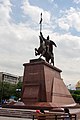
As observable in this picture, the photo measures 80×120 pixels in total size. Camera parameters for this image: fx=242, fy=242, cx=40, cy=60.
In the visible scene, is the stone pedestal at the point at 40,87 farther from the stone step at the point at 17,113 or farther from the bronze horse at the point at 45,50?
the stone step at the point at 17,113

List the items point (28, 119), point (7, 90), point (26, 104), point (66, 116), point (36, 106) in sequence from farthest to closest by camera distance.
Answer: point (7, 90)
point (26, 104)
point (36, 106)
point (28, 119)
point (66, 116)

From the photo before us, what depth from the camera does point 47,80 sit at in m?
19.4

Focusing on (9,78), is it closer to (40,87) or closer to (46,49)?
(46,49)

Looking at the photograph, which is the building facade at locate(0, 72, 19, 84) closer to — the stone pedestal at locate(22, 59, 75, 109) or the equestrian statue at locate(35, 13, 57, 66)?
the equestrian statue at locate(35, 13, 57, 66)

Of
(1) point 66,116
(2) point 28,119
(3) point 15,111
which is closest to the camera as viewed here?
(1) point 66,116

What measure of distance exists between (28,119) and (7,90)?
43993 millimetres

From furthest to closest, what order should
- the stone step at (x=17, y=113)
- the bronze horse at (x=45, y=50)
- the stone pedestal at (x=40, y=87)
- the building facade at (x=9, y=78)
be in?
the building facade at (x=9, y=78)
the bronze horse at (x=45, y=50)
the stone pedestal at (x=40, y=87)
the stone step at (x=17, y=113)

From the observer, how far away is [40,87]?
1888cm

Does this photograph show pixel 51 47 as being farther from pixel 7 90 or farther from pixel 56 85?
pixel 7 90

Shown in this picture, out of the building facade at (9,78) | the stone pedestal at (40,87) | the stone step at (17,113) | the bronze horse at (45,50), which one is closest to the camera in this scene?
the stone step at (17,113)

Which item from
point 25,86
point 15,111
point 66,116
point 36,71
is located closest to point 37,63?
point 36,71

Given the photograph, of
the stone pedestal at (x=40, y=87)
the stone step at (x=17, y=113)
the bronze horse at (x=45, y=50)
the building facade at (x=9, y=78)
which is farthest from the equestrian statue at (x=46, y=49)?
the building facade at (x=9, y=78)

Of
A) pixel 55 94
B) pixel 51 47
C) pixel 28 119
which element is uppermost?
pixel 51 47

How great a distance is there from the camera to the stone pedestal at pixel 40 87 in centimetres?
1844
